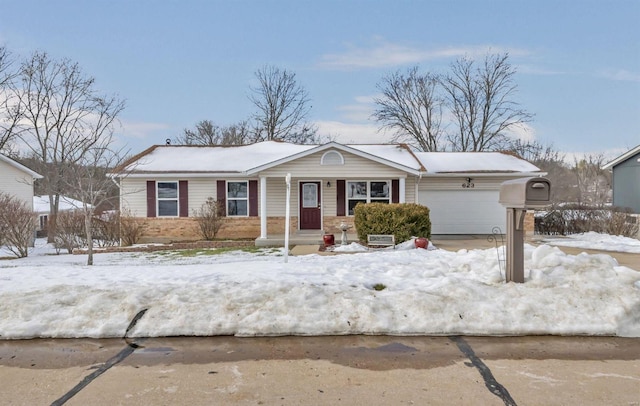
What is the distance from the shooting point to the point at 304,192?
16484mm

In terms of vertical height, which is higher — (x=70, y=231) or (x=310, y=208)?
(x=310, y=208)

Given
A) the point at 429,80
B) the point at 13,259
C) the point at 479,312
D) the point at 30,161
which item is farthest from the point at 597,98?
the point at 30,161

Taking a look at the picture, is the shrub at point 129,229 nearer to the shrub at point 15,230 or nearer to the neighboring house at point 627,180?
the shrub at point 15,230

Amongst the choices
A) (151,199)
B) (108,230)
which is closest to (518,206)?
(151,199)

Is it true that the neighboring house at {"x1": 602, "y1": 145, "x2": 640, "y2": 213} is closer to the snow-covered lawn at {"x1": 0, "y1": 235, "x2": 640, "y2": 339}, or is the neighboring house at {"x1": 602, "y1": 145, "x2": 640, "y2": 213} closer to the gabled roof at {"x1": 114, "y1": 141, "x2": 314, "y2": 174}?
the gabled roof at {"x1": 114, "y1": 141, "x2": 314, "y2": 174}

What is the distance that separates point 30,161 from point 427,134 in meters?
32.7

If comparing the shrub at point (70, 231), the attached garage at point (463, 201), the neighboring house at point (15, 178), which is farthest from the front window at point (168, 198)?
the neighboring house at point (15, 178)

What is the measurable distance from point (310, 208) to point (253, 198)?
2.33 m

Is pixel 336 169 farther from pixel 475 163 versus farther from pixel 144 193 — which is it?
pixel 144 193

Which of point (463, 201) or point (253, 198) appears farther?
point (463, 201)

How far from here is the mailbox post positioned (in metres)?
5.34

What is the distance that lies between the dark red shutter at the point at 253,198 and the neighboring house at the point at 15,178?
15.1 meters

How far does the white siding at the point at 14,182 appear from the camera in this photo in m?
23.9

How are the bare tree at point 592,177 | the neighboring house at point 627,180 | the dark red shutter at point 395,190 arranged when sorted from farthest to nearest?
the bare tree at point 592,177 < the neighboring house at point 627,180 < the dark red shutter at point 395,190
